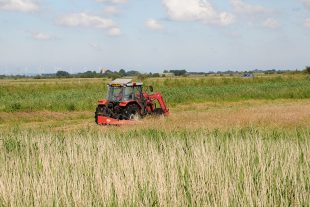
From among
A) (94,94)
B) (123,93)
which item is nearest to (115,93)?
(123,93)

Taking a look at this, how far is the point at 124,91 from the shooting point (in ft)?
56.2

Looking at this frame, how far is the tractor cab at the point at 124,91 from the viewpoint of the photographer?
17.1 meters

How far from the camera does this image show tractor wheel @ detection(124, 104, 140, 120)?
16.8 metres

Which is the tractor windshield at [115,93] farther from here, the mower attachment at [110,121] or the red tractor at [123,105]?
the mower attachment at [110,121]

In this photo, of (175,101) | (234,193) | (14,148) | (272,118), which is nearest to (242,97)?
(175,101)

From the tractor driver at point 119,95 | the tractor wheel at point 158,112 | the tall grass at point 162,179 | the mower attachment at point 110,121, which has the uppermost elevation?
the tractor driver at point 119,95

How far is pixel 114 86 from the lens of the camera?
1739 cm

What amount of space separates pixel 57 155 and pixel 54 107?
724 inches

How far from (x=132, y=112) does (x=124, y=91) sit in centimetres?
85

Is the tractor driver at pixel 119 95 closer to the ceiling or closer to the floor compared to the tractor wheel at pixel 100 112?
closer to the ceiling

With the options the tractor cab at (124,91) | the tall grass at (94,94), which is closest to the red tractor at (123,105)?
the tractor cab at (124,91)

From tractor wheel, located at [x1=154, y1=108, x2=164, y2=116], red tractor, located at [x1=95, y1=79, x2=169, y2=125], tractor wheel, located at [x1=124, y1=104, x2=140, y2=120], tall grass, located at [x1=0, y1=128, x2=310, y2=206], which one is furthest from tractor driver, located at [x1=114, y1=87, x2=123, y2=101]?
tall grass, located at [x1=0, y1=128, x2=310, y2=206]

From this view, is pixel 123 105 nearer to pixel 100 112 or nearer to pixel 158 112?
pixel 100 112

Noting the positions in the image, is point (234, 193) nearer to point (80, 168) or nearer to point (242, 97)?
point (80, 168)
